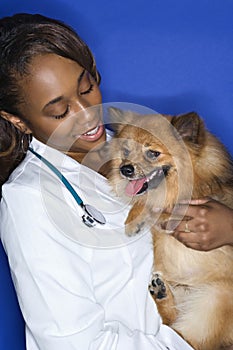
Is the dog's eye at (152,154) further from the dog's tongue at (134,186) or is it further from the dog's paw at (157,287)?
the dog's paw at (157,287)

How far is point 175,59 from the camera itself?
2.09 meters

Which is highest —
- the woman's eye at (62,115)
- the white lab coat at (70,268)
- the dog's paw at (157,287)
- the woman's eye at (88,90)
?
the woman's eye at (88,90)

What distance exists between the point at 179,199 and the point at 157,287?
269 mm

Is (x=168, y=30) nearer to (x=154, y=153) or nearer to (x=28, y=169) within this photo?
(x=154, y=153)

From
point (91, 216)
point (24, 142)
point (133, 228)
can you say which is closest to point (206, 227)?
point (133, 228)

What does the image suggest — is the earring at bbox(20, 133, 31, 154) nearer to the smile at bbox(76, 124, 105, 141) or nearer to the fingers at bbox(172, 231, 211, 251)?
the smile at bbox(76, 124, 105, 141)

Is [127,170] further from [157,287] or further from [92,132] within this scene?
[157,287]

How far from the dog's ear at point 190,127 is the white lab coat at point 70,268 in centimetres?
29

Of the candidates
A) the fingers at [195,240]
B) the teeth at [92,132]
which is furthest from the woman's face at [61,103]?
the fingers at [195,240]

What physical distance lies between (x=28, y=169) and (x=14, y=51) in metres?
0.30

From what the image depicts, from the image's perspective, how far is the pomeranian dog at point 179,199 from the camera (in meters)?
1.68

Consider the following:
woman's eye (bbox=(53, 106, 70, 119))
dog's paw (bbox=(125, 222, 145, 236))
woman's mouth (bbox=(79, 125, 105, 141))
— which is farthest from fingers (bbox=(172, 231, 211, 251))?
woman's eye (bbox=(53, 106, 70, 119))

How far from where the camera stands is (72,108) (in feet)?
4.87

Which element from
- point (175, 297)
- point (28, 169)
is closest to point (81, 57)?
point (28, 169)
